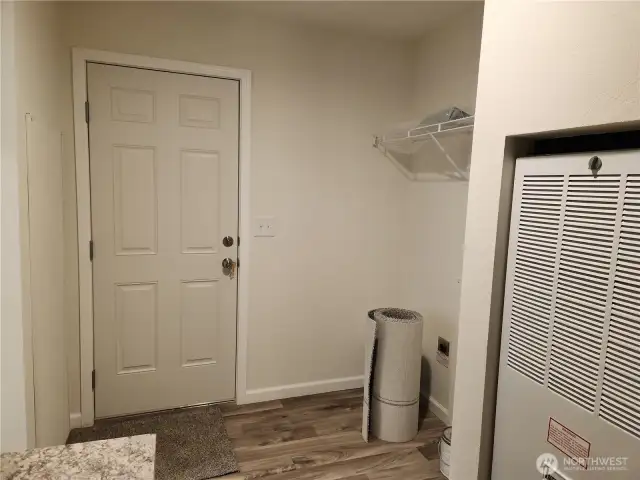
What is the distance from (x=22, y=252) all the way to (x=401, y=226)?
2.30 meters

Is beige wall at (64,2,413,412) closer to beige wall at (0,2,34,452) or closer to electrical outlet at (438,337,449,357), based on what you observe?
electrical outlet at (438,337,449,357)

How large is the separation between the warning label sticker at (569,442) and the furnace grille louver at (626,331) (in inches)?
3.7

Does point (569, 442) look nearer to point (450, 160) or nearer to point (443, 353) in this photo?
point (443, 353)

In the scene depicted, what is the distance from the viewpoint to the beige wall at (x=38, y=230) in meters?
1.48

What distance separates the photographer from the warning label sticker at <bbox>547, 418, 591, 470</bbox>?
0.91m

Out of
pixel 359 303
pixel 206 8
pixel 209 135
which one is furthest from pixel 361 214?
pixel 206 8

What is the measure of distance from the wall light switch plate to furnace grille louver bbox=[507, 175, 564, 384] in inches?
72.2

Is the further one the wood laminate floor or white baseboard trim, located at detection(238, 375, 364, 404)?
white baseboard trim, located at detection(238, 375, 364, 404)

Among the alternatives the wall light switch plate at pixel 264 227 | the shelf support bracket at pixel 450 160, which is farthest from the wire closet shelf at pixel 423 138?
the wall light switch plate at pixel 264 227

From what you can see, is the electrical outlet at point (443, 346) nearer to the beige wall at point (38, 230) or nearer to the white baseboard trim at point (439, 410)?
the white baseboard trim at point (439, 410)

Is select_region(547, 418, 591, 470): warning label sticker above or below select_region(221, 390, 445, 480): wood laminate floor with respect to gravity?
above

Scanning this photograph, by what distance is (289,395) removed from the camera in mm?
2900

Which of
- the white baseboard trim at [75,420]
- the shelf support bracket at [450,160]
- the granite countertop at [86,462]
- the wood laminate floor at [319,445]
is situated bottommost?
the wood laminate floor at [319,445]

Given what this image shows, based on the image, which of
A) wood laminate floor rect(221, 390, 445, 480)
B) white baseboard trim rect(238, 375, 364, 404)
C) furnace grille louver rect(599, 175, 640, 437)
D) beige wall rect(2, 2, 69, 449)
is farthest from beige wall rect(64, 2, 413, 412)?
furnace grille louver rect(599, 175, 640, 437)
